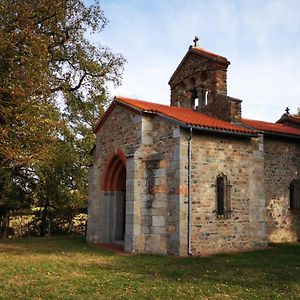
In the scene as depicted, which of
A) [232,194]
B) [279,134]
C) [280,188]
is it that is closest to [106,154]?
[232,194]

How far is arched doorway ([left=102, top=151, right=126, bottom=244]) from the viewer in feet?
52.2

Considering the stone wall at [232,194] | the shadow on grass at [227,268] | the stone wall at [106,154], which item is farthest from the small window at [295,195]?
the stone wall at [106,154]

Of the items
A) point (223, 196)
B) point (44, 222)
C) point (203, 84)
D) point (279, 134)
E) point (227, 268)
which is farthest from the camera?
point (44, 222)

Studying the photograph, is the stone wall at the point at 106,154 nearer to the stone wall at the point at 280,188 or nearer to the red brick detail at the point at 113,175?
the red brick detail at the point at 113,175

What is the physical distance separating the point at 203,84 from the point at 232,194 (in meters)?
5.64

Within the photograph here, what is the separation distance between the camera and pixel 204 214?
41.4 feet

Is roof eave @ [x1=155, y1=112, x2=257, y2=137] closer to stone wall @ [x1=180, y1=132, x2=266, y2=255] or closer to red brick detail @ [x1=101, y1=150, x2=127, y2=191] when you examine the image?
stone wall @ [x1=180, y1=132, x2=266, y2=255]

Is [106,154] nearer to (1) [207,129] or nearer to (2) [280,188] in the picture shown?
(1) [207,129]

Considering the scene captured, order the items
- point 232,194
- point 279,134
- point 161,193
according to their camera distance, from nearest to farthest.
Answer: point 161,193 < point 232,194 < point 279,134

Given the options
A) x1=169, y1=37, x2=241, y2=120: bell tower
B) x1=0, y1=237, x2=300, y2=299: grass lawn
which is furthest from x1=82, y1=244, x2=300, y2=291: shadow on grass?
x1=169, y1=37, x2=241, y2=120: bell tower

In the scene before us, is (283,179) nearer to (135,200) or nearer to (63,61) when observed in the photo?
(135,200)

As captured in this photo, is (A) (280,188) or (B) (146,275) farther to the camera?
(A) (280,188)

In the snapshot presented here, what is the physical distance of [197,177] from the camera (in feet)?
41.5

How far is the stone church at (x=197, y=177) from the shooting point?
12508 mm
